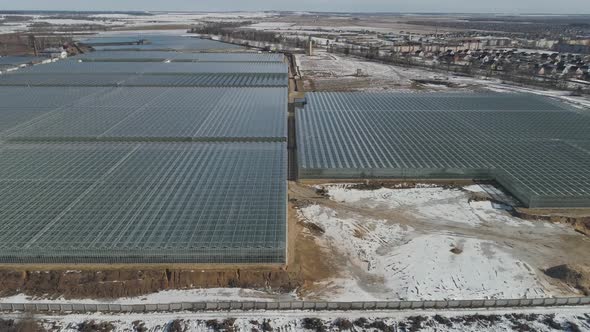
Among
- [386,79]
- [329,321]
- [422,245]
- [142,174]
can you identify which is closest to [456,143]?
[422,245]

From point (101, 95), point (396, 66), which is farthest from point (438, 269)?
point (396, 66)

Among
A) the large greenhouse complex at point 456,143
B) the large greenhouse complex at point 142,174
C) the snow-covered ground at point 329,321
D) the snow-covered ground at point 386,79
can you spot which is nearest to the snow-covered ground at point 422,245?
the snow-covered ground at point 329,321

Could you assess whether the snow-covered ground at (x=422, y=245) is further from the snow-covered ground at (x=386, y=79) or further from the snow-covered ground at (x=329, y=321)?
the snow-covered ground at (x=386, y=79)

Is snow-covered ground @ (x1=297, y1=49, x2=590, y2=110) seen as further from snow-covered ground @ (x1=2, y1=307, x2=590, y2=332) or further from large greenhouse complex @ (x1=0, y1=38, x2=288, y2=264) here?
snow-covered ground @ (x1=2, y1=307, x2=590, y2=332)

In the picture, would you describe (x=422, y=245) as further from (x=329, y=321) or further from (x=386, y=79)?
(x=386, y=79)

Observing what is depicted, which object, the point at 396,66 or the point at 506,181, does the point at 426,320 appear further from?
the point at 396,66

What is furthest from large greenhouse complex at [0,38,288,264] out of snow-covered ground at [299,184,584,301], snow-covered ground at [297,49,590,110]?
snow-covered ground at [297,49,590,110]
